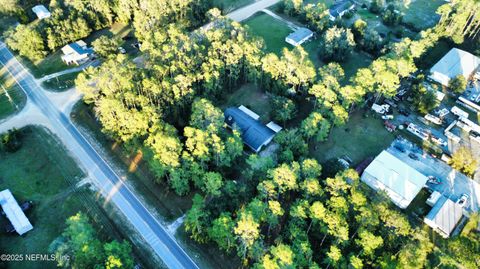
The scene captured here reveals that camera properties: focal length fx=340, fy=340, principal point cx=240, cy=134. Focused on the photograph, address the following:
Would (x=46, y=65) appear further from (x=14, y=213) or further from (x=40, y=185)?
(x=14, y=213)

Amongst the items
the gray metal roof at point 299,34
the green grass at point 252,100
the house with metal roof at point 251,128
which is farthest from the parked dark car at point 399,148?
the gray metal roof at point 299,34

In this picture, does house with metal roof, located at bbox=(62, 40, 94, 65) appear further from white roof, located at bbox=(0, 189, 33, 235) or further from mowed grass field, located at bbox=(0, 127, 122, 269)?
white roof, located at bbox=(0, 189, 33, 235)

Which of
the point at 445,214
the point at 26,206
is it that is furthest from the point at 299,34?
the point at 26,206

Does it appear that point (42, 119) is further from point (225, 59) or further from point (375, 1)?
point (375, 1)

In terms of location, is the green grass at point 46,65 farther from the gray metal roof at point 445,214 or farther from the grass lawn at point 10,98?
the gray metal roof at point 445,214

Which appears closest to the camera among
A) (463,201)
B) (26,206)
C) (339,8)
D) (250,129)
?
(26,206)

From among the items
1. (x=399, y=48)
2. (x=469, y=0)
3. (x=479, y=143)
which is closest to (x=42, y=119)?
(x=399, y=48)
